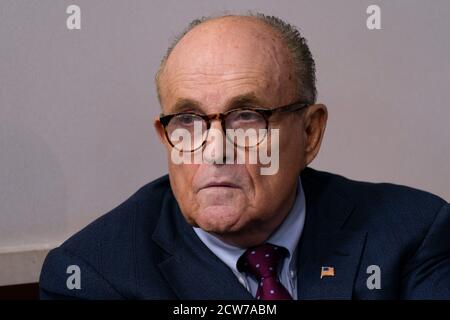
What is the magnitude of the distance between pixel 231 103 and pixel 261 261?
30 centimetres

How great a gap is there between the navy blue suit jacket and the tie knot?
1.6 inches

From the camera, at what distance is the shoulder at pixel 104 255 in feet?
3.39

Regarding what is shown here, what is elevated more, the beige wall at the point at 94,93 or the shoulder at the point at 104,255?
the beige wall at the point at 94,93

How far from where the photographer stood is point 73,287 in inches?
40.7

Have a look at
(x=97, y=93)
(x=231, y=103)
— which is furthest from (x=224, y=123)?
(x=97, y=93)

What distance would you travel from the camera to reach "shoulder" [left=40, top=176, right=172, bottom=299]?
1034 mm

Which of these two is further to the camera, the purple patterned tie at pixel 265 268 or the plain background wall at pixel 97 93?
the plain background wall at pixel 97 93

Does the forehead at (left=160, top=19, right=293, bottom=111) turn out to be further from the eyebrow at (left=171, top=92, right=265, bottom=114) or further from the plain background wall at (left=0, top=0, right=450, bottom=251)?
the plain background wall at (left=0, top=0, right=450, bottom=251)

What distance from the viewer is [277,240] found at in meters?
1.09

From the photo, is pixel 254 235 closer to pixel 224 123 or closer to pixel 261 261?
pixel 261 261

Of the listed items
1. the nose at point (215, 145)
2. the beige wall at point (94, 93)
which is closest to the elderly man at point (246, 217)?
the nose at point (215, 145)

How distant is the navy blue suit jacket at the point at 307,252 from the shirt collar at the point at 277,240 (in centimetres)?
1

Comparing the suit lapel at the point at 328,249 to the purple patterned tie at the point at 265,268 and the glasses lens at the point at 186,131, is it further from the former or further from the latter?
the glasses lens at the point at 186,131
